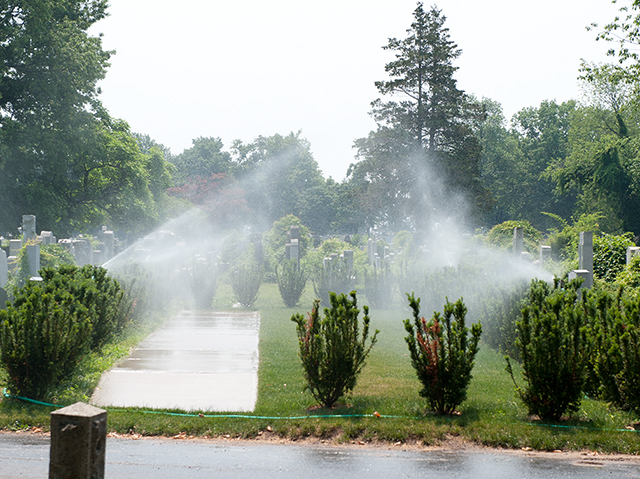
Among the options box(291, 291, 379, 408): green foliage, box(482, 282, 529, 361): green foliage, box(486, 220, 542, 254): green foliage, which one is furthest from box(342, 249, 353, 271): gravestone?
box(291, 291, 379, 408): green foliage

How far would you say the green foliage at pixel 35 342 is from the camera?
23.9 ft

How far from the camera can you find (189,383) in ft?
28.1

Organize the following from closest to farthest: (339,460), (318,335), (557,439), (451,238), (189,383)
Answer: (339,460) → (557,439) → (318,335) → (189,383) → (451,238)

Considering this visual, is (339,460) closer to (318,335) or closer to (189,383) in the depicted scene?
(318,335)

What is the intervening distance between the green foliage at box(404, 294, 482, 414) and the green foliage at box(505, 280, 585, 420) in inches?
23.2

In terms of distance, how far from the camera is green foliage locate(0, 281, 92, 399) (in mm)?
7285

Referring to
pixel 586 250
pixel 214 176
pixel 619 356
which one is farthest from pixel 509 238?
pixel 214 176

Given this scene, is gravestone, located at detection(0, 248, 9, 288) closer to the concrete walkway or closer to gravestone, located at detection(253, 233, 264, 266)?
the concrete walkway

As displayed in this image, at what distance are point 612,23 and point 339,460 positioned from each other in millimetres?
24243

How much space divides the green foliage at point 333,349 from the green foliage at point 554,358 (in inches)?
70.2

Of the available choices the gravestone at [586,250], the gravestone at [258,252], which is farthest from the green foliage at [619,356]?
the gravestone at [258,252]

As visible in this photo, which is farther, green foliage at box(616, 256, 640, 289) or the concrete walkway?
green foliage at box(616, 256, 640, 289)

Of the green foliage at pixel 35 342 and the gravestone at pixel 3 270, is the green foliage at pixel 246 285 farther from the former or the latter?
the green foliage at pixel 35 342

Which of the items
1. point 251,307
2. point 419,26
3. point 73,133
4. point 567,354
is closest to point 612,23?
point 419,26
